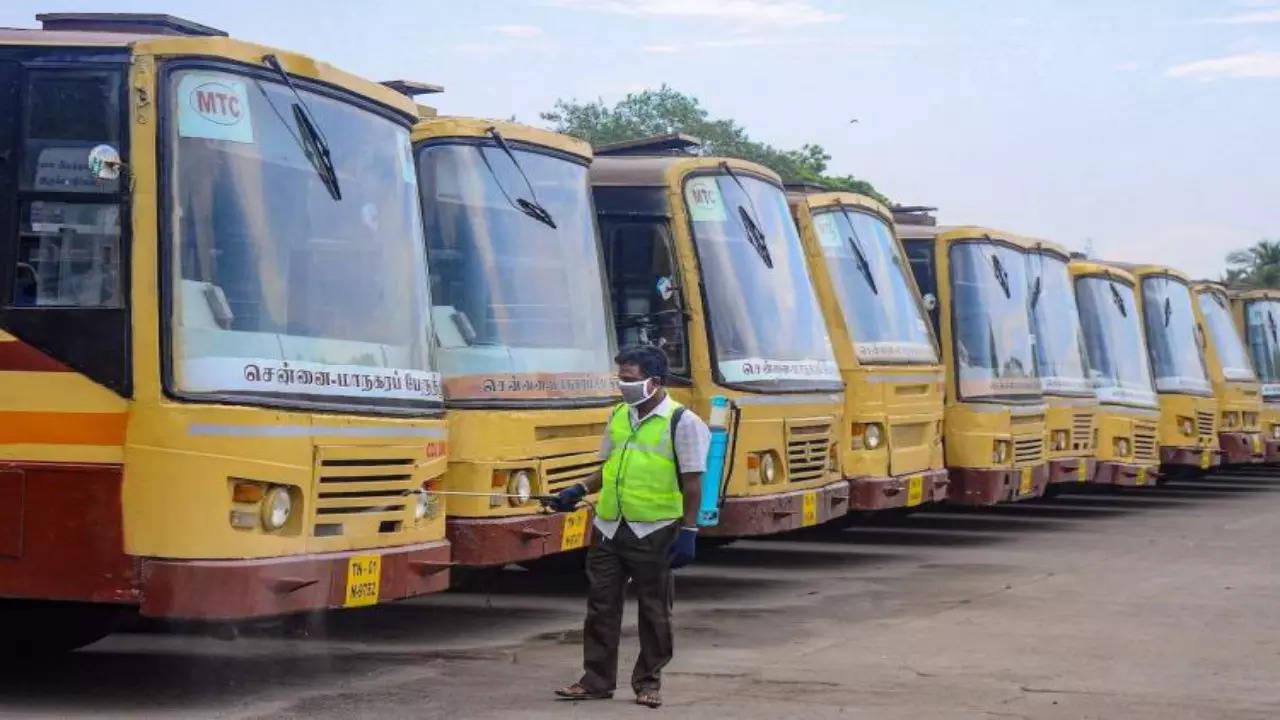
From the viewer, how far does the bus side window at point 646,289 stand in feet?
43.0

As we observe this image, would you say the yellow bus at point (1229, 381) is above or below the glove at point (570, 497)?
above

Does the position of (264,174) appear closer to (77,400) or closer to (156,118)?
(156,118)

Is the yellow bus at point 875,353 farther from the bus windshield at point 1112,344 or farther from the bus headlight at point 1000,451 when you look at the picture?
the bus windshield at point 1112,344

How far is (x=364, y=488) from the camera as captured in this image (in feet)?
29.9

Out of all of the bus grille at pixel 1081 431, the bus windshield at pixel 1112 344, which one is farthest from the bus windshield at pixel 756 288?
the bus windshield at pixel 1112 344

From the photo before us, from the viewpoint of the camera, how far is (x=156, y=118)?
8453 millimetres

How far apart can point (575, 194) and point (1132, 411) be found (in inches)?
420

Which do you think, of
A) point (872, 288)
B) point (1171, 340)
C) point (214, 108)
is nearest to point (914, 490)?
point (872, 288)

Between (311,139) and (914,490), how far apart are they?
7610 mm

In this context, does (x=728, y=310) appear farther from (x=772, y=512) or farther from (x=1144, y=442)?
(x=1144, y=442)

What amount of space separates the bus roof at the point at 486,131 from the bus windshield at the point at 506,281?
7cm

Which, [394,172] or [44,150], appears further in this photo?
[394,172]

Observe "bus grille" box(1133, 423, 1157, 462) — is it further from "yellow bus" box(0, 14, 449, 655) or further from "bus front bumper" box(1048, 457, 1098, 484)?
"yellow bus" box(0, 14, 449, 655)

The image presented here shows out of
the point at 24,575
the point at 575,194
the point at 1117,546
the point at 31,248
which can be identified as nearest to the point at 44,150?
the point at 31,248
